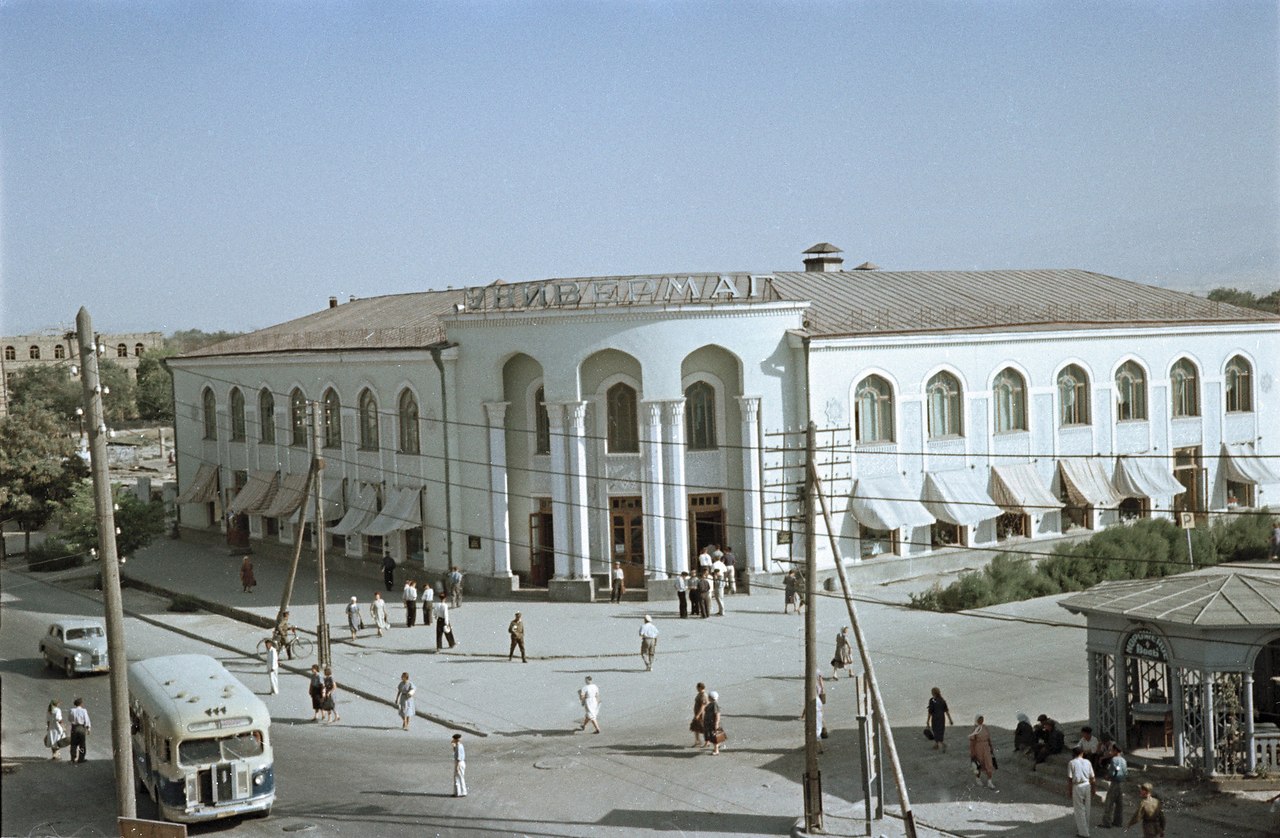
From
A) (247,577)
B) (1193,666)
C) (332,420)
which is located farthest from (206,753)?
(332,420)

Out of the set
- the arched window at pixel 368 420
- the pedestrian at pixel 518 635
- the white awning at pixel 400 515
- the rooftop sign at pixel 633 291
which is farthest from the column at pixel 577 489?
the arched window at pixel 368 420

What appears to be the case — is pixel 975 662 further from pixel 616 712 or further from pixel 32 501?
pixel 32 501

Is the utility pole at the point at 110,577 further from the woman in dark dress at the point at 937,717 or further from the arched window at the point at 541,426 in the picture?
the arched window at the point at 541,426

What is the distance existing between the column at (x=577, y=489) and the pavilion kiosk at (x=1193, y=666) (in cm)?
1804

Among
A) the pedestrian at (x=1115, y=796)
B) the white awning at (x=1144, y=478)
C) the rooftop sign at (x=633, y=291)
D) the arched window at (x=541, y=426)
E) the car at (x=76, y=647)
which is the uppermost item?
the rooftop sign at (x=633, y=291)

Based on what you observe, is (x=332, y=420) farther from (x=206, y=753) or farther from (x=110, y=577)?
(x=110, y=577)

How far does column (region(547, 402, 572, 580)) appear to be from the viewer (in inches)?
1585

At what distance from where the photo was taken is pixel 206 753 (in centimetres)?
2248

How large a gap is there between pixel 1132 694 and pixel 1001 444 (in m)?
20.6

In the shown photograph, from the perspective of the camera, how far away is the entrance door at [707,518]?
133 feet

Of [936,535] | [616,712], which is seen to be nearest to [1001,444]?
[936,535]

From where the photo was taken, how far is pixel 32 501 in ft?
182

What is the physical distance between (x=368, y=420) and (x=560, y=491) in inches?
388

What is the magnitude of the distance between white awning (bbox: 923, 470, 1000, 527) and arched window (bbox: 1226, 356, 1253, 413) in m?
12.2
